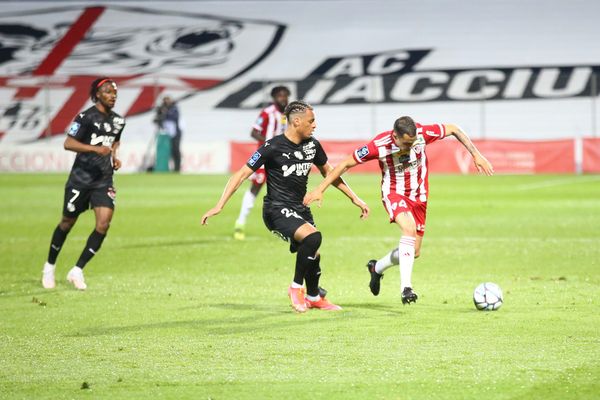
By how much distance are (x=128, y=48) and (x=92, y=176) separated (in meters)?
38.2

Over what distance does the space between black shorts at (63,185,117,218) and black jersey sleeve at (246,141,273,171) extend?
109 inches

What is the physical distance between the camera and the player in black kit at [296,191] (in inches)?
408

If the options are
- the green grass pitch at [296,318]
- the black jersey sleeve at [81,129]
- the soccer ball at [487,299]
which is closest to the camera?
the green grass pitch at [296,318]

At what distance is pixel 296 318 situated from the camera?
10039mm

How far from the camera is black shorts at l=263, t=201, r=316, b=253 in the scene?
10.5 m

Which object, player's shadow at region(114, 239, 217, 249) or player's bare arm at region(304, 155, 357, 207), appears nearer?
player's bare arm at region(304, 155, 357, 207)

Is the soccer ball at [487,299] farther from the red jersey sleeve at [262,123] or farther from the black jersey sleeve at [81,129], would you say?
the red jersey sleeve at [262,123]

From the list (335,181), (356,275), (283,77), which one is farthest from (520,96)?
(335,181)

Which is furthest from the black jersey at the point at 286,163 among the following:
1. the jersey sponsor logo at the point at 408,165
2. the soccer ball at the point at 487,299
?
the soccer ball at the point at 487,299

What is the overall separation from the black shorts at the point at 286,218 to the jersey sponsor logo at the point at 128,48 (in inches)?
1371

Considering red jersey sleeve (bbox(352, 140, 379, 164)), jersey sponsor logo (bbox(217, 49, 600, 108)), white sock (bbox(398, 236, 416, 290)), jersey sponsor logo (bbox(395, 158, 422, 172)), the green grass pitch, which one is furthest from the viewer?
jersey sponsor logo (bbox(217, 49, 600, 108))

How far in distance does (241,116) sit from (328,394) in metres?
38.3

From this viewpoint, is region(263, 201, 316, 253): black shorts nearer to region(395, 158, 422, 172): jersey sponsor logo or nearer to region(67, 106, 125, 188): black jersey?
region(395, 158, 422, 172): jersey sponsor logo

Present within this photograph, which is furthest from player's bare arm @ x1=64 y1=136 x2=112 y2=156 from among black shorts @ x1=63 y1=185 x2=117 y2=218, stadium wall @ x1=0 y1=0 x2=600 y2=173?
stadium wall @ x1=0 y1=0 x2=600 y2=173
